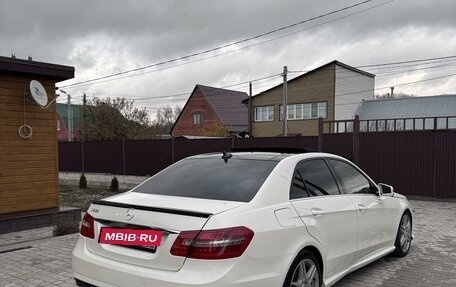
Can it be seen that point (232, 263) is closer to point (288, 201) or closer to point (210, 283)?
point (210, 283)

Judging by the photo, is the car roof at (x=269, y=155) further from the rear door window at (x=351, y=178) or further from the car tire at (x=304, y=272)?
the car tire at (x=304, y=272)

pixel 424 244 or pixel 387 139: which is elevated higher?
pixel 387 139

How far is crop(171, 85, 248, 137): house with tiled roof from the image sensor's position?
48.1 m

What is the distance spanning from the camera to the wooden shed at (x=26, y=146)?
24.9ft

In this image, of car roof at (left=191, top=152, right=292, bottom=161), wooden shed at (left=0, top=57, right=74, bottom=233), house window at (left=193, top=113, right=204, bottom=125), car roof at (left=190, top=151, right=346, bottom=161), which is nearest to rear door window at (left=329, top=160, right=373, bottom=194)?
car roof at (left=190, top=151, right=346, bottom=161)

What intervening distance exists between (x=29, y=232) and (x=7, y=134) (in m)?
1.83

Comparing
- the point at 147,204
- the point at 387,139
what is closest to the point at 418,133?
the point at 387,139

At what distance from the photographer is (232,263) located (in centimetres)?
286

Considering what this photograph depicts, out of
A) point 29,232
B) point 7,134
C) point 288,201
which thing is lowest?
point 29,232

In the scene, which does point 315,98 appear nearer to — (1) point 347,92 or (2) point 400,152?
(1) point 347,92

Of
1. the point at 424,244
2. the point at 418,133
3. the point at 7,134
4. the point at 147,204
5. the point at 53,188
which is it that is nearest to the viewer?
the point at 147,204

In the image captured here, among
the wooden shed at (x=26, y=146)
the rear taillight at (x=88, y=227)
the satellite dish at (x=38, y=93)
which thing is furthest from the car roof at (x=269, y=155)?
the wooden shed at (x=26, y=146)

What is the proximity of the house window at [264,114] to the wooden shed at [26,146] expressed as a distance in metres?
29.9

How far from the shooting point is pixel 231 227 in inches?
115
